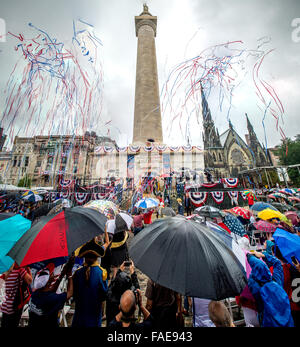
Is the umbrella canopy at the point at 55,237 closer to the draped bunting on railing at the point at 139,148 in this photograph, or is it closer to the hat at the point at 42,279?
the hat at the point at 42,279

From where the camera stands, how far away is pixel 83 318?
1863 mm

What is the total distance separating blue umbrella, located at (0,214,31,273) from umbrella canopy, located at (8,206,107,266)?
21 centimetres

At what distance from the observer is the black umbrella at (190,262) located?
1310mm

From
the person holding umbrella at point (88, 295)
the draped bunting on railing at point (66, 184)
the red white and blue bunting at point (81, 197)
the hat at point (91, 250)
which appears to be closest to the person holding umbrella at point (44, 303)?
the person holding umbrella at point (88, 295)

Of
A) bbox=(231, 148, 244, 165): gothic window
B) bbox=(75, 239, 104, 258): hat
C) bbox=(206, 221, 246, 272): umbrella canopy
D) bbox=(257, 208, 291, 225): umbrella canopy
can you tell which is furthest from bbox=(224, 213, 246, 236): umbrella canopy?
bbox=(231, 148, 244, 165): gothic window

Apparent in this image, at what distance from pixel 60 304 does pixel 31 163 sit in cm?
3858

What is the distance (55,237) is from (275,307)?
2.36 metres

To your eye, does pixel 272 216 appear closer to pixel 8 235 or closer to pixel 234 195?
pixel 8 235

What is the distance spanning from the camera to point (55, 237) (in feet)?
5.86

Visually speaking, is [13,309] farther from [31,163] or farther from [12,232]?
[31,163]

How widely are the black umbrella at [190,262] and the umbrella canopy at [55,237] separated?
684 millimetres

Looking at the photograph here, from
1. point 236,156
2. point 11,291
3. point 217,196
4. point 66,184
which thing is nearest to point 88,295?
point 11,291

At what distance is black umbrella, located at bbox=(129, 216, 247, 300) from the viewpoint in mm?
1310

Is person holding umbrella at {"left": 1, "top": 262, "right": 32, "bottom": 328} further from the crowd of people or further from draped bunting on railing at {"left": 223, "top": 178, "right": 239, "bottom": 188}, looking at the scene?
draped bunting on railing at {"left": 223, "top": 178, "right": 239, "bottom": 188}
